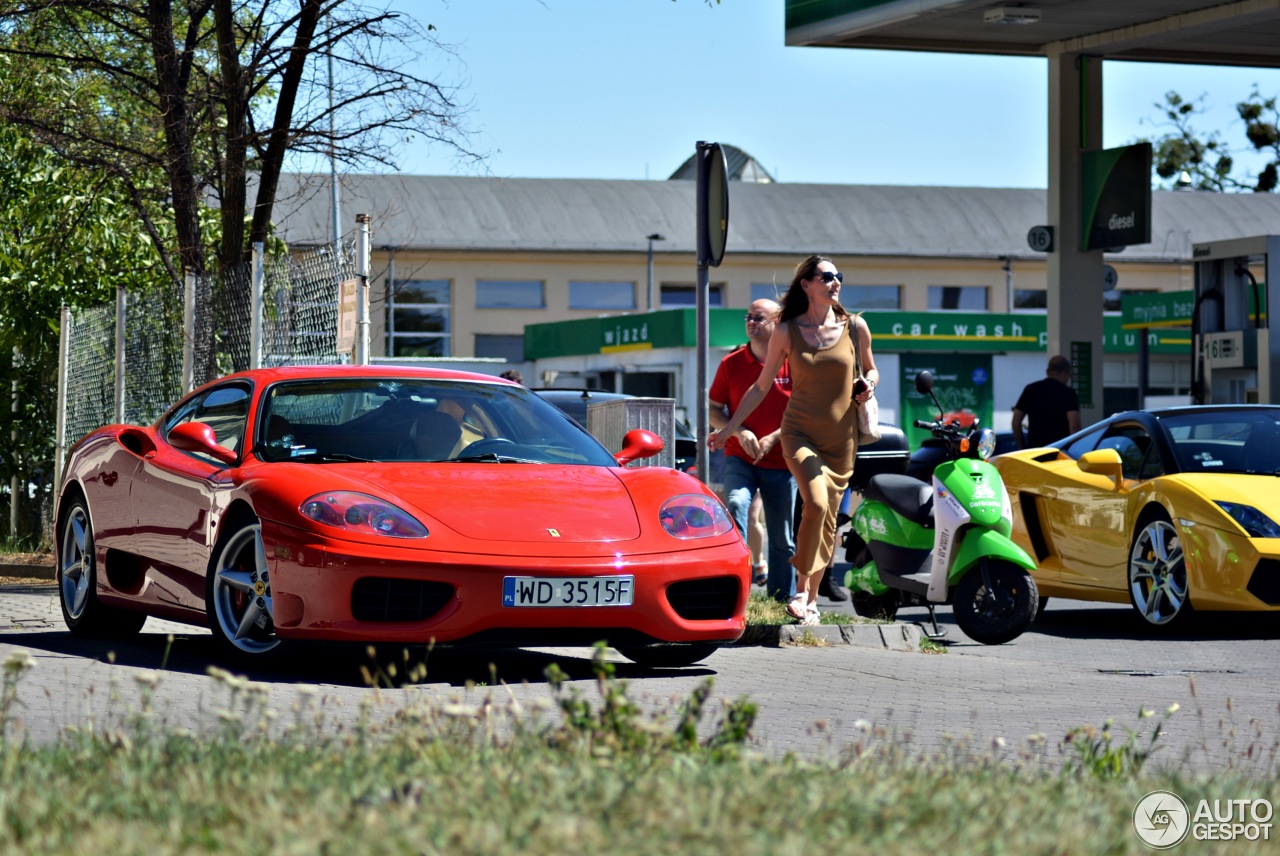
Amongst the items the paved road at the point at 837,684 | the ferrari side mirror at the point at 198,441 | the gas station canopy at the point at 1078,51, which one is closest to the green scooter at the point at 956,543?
the paved road at the point at 837,684

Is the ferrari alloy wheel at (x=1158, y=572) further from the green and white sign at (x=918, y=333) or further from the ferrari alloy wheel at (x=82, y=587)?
the green and white sign at (x=918, y=333)

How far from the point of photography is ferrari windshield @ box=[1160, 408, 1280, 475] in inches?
447

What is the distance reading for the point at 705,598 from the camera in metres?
7.80

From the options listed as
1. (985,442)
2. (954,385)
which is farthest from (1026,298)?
(985,442)

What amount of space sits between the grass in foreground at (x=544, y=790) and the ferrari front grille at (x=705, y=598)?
246 cm

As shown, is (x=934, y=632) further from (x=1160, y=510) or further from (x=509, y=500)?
(x=509, y=500)

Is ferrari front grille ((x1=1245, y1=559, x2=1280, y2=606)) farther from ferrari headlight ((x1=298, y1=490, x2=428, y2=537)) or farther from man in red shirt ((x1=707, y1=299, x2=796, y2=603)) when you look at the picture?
ferrari headlight ((x1=298, y1=490, x2=428, y2=537))

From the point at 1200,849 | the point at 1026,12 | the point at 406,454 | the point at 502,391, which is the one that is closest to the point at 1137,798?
the point at 1200,849

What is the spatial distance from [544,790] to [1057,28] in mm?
17672

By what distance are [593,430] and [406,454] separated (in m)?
3.94

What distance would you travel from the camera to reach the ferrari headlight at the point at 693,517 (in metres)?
7.82

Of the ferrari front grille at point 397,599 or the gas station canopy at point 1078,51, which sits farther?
the gas station canopy at point 1078,51

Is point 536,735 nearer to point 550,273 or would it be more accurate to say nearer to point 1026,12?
point 1026,12

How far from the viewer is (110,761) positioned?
4.42 meters
